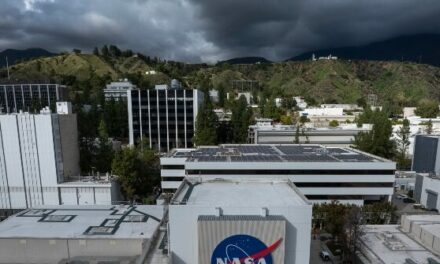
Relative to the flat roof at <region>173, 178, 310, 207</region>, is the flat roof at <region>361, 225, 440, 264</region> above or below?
below

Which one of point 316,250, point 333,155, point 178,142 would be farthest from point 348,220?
point 178,142

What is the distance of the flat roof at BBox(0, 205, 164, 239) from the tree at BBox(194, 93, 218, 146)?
33175mm

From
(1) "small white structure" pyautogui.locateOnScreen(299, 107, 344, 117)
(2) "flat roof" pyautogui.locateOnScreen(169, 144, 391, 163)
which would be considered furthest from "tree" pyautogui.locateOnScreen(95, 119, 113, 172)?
(1) "small white structure" pyautogui.locateOnScreen(299, 107, 344, 117)

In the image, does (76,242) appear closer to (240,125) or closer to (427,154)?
(240,125)

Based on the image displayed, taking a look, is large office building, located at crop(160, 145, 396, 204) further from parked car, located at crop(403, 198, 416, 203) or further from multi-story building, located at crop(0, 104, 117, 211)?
multi-story building, located at crop(0, 104, 117, 211)

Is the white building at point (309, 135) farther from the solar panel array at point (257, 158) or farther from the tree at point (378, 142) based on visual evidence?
the solar panel array at point (257, 158)

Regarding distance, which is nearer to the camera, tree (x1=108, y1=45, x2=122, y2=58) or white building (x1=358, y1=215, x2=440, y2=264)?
white building (x1=358, y1=215, x2=440, y2=264)

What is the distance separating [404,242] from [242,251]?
1756cm

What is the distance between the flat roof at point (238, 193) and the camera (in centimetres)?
1842

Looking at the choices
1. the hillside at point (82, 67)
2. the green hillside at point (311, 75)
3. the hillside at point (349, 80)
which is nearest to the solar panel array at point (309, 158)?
the hillside at point (349, 80)

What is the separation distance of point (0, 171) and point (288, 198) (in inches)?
1352

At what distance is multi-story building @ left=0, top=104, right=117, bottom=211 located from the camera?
3256 cm

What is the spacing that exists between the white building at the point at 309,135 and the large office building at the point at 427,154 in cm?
1438

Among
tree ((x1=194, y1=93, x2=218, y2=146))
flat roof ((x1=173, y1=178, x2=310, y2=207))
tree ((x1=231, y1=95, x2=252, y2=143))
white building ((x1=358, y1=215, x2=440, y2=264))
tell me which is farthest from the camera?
tree ((x1=231, y1=95, x2=252, y2=143))
